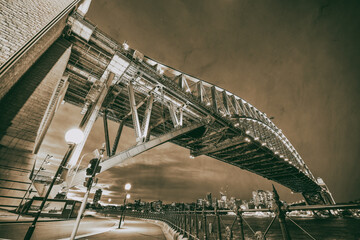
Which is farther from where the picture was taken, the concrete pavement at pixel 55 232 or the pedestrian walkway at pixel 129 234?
the pedestrian walkway at pixel 129 234

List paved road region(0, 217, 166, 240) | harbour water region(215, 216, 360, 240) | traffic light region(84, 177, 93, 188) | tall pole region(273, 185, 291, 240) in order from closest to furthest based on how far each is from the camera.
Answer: tall pole region(273, 185, 291, 240) < paved road region(0, 217, 166, 240) < traffic light region(84, 177, 93, 188) < harbour water region(215, 216, 360, 240)

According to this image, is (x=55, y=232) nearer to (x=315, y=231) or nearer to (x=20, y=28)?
(x=20, y=28)

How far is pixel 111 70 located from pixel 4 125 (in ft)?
17.7

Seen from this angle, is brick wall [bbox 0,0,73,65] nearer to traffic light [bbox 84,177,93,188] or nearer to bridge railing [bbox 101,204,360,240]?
traffic light [bbox 84,177,93,188]

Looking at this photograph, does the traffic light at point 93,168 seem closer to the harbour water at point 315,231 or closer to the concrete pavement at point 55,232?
the concrete pavement at point 55,232

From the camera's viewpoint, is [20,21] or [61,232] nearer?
[20,21]

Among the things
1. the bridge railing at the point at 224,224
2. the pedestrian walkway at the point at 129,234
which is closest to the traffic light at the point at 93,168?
the pedestrian walkway at the point at 129,234

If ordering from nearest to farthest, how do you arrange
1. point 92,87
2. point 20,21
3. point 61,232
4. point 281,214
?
1. point 281,214
2. point 20,21
3. point 61,232
4. point 92,87

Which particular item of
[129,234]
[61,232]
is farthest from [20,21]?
[129,234]

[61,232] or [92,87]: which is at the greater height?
[92,87]

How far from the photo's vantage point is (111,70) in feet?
28.1

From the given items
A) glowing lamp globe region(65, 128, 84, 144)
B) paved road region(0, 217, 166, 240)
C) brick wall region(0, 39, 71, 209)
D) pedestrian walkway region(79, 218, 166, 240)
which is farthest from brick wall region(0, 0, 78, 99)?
pedestrian walkway region(79, 218, 166, 240)

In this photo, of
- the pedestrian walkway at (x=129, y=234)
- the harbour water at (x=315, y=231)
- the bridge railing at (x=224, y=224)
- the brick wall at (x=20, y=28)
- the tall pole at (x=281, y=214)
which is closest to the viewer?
the bridge railing at (x=224, y=224)

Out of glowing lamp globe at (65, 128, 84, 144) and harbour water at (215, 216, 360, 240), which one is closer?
glowing lamp globe at (65, 128, 84, 144)
